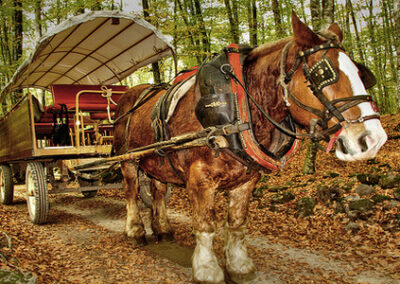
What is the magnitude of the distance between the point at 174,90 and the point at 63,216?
4914 mm

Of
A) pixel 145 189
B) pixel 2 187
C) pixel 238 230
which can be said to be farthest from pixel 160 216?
pixel 2 187

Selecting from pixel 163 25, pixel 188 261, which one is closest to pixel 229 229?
pixel 188 261

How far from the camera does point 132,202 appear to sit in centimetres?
482

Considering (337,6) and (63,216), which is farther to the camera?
(337,6)

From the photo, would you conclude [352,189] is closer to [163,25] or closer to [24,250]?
[24,250]

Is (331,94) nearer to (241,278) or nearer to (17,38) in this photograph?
(241,278)

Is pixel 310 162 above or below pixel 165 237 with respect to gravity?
above

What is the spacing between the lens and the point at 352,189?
5637mm

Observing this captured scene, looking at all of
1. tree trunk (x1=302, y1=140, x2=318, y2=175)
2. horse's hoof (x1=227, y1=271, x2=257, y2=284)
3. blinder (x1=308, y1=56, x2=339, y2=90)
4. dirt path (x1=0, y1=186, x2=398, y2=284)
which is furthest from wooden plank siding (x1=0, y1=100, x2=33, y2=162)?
tree trunk (x1=302, y1=140, x2=318, y2=175)

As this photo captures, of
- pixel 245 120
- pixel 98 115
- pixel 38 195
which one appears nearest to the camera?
pixel 245 120

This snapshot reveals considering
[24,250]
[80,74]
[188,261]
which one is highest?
[80,74]

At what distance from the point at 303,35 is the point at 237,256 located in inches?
92.5

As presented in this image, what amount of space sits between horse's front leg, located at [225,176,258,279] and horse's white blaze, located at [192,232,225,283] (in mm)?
322

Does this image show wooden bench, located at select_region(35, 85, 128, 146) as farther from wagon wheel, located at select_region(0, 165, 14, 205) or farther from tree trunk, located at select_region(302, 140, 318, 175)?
tree trunk, located at select_region(302, 140, 318, 175)
